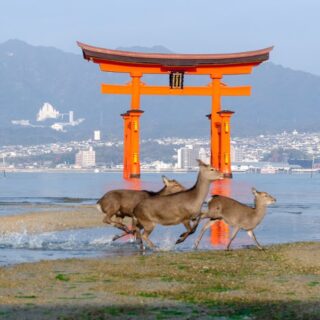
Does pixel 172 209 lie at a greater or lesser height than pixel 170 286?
greater

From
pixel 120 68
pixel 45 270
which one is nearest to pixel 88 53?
pixel 120 68

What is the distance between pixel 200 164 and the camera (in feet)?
55.8

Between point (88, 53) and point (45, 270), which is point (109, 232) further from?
point (88, 53)

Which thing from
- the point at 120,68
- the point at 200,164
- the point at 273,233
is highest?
the point at 120,68

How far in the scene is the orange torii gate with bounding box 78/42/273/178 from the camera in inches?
2101

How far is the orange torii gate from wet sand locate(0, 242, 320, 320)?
38.3m

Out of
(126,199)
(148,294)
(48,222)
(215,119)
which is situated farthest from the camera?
(215,119)

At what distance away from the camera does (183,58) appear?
54.4 m

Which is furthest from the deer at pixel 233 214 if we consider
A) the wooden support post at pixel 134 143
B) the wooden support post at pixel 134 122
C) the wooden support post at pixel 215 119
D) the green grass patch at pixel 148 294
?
the wooden support post at pixel 215 119

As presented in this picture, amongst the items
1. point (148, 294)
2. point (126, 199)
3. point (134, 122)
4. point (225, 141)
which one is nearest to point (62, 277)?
point (148, 294)

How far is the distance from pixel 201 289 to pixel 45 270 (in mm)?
2936

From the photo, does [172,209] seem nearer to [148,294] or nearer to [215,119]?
[148,294]

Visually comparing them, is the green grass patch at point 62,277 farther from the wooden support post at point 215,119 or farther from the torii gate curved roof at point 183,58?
the wooden support post at point 215,119

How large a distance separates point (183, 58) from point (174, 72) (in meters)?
1.30
